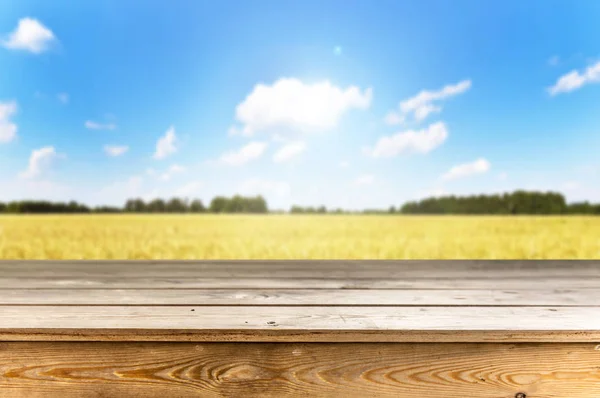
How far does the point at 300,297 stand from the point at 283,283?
224 millimetres

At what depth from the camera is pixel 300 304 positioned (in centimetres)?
109

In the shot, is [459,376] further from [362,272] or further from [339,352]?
[362,272]

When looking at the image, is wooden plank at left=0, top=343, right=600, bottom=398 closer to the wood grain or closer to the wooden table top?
the wooden table top

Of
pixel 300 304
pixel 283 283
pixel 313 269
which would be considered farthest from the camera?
pixel 313 269

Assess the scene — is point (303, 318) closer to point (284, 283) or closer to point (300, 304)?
point (300, 304)

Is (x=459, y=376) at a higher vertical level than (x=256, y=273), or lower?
lower

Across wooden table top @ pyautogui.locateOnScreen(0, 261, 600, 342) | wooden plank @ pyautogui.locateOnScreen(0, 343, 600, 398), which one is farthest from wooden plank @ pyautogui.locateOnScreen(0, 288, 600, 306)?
wooden plank @ pyautogui.locateOnScreen(0, 343, 600, 398)

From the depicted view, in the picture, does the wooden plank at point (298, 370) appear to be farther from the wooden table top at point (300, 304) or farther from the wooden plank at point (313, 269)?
the wooden plank at point (313, 269)

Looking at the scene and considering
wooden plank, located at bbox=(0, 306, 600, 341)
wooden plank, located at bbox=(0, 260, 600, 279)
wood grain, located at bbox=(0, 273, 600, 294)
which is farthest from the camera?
Result: wooden plank, located at bbox=(0, 260, 600, 279)

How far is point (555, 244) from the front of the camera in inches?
201

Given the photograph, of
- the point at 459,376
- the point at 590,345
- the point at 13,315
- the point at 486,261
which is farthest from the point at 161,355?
the point at 486,261

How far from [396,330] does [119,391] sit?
1.81 ft

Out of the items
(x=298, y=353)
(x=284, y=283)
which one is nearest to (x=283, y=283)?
(x=284, y=283)

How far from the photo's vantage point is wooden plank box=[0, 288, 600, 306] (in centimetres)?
112
